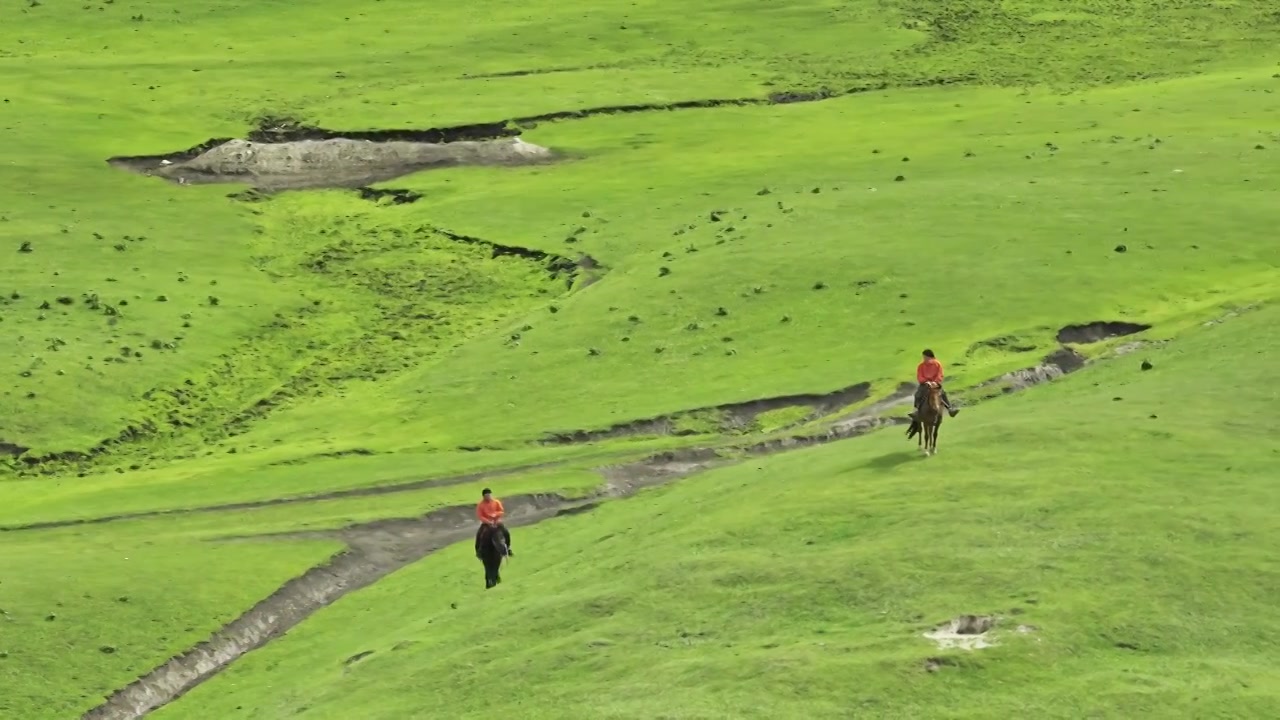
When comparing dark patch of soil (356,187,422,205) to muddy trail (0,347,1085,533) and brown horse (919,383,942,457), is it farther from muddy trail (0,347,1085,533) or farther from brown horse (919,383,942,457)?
brown horse (919,383,942,457)

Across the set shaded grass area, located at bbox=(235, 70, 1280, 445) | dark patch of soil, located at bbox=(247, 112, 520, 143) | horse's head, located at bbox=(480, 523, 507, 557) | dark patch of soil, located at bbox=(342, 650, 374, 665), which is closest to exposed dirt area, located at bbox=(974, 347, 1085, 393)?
shaded grass area, located at bbox=(235, 70, 1280, 445)

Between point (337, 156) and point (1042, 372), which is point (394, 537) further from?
point (337, 156)

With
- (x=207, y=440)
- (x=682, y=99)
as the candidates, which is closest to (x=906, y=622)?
(x=207, y=440)

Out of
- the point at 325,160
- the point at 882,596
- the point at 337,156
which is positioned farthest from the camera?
the point at 325,160

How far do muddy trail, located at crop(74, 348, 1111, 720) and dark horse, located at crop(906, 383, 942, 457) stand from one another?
10.9m

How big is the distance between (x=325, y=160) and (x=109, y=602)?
52.7 m

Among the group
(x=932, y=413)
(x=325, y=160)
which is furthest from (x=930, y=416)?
(x=325, y=160)

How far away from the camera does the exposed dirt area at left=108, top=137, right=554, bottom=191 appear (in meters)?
92.1

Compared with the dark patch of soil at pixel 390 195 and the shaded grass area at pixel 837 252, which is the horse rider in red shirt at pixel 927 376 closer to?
the shaded grass area at pixel 837 252

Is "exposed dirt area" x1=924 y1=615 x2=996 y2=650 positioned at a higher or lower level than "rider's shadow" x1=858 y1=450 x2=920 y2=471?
higher

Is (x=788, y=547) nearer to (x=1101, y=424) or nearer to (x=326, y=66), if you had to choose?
(x=1101, y=424)

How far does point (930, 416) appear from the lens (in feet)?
137

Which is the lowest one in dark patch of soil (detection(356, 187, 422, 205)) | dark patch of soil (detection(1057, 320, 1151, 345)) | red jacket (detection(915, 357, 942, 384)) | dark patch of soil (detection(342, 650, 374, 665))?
dark patch of soil (detection(342, 650, 374, 665))

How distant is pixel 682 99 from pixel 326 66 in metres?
21.0
